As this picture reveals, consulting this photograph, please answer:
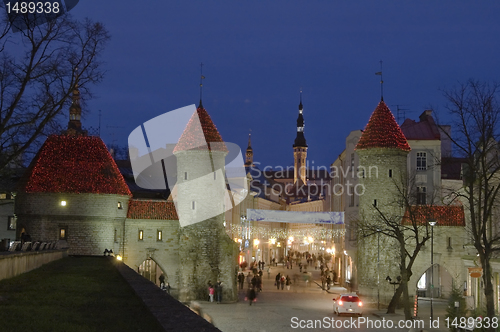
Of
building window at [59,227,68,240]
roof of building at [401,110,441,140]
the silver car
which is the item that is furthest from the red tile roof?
roof of building at [401,110,441,140]

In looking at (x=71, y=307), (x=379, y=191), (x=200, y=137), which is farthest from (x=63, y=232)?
(x=71, y=307)

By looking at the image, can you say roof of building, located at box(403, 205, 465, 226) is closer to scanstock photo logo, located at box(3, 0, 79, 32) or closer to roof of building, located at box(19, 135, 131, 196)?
roof of building, located at box(19, 135, 131, 196)

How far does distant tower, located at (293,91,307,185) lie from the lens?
7224 inches

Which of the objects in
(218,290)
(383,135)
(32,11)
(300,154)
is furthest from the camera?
(300,154)

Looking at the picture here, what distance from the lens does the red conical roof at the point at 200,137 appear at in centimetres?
4538

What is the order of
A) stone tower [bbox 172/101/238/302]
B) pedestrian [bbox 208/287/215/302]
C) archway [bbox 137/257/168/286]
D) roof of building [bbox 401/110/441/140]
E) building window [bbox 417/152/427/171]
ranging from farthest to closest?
building window [bbox 417/152/427/171] → roof of building [bbox 401/110/441/140] → archway [bbox 137/257/168/286] → stone tower [bbox 172/101/238/302] → pedestrian [bbox 208/287/215/302]

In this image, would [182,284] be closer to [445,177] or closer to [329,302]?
[329,302]

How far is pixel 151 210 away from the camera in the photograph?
150 feet

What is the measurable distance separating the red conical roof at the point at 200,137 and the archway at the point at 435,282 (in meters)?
16.8

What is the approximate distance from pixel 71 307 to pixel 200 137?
36.8m

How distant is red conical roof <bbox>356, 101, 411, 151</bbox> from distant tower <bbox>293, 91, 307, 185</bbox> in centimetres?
13386

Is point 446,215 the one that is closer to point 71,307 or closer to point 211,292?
point 211,292

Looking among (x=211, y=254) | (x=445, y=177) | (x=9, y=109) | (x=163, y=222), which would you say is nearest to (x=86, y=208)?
(x=163, y=222)

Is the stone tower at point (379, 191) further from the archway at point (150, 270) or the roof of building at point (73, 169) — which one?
the roof of building at point (73, 169)
